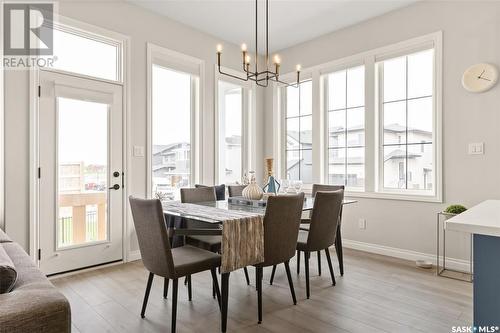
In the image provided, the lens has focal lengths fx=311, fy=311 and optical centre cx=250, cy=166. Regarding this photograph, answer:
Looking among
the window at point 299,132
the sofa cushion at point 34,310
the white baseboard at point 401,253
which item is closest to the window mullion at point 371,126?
the white baseboard at point 401,253

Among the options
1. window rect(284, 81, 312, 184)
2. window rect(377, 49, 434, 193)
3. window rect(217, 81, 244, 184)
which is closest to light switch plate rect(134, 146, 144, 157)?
window rect(217, 81, 244, 184)

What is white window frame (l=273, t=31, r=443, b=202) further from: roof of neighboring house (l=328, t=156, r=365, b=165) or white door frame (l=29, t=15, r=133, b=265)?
white door frame (l=29, t=15, r=133, b=265)

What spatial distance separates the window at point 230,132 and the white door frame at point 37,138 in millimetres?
1449

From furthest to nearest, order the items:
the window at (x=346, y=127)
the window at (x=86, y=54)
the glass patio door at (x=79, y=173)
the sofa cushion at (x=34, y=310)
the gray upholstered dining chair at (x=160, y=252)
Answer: the window at (x=346, y=127), the window at (x=86, y=54), the glass patio door at (x=79, y=173), the gray upholstered dining chair at (x=160, y=252), the sofa cushion at (x=34, y=310)

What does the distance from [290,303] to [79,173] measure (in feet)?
8.22

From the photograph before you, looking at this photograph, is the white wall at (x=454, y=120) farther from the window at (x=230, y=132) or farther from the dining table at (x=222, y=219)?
the window at (x=230, y=132)

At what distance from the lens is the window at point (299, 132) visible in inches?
192

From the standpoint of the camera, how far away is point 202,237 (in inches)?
109

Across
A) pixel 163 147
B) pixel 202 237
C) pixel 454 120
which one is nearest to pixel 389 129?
pixel 454 120

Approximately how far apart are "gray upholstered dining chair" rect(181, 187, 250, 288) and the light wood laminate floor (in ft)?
1.01

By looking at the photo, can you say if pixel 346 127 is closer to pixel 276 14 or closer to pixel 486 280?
pixel 276 14

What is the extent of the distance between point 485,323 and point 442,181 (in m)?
2.56

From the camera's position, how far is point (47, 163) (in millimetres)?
3066

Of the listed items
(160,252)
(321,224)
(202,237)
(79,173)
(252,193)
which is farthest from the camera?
(79,173)
